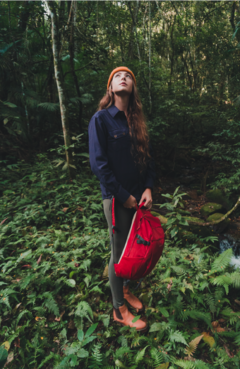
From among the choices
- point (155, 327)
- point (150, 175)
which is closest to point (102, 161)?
point (150, 175)

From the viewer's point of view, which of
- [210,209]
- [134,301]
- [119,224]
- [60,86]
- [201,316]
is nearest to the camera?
[119,224]

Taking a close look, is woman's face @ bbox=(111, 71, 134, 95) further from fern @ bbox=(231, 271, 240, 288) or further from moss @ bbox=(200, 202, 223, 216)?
moss @ bbox=(200, 202, 223, 216)

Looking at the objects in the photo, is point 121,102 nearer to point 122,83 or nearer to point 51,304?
point 122,83

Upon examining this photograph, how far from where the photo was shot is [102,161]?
170 centimetres

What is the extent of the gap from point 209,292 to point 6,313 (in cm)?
223

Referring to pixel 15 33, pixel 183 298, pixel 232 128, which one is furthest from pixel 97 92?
pixel 183 298

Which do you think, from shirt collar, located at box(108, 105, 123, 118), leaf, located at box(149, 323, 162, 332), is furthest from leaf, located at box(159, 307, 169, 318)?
shirt collar, located at box(108, 105, 123, 118)

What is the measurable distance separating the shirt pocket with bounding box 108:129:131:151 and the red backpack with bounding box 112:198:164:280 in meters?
0.59

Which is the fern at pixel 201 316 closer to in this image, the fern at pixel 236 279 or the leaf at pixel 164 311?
the leaf at pixel 164 311

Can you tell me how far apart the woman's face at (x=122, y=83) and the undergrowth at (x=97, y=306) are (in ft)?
6.57

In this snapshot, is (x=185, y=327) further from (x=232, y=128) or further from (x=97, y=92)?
(x=97, y=92)

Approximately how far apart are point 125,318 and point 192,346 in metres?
0.64

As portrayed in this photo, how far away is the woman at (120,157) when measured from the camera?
173cm

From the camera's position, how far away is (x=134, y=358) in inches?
69.1
